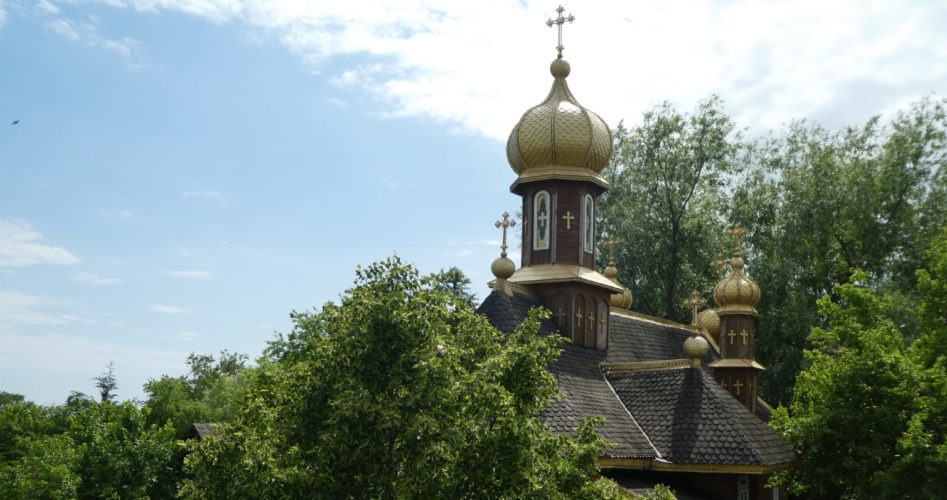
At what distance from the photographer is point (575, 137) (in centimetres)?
2272

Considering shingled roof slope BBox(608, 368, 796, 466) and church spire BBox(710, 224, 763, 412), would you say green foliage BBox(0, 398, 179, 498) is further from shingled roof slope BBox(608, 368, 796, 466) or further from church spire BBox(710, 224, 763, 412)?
church spire BBox(710, 224, 763, 412)

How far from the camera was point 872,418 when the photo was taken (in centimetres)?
1855

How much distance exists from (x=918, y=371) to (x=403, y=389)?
1371cm

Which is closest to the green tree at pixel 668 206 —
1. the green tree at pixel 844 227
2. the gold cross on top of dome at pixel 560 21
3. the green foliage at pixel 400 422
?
the green tree at pixel 844 227

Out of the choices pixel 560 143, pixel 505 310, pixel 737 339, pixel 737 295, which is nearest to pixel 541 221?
pixel 560 143

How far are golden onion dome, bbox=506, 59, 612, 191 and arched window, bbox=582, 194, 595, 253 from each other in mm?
598

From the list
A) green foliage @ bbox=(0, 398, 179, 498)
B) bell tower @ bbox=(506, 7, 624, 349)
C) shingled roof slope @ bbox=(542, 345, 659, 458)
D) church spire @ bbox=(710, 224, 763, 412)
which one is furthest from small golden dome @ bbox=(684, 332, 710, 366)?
green foliage @ bbox=(0, 398, 179, 498)

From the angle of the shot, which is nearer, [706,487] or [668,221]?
[706,487]

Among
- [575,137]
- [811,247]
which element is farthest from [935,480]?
[811,247]

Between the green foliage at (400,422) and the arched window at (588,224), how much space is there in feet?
40.2

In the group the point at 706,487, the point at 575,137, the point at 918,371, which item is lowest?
the point at 706,487

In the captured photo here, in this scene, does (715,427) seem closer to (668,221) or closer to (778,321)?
(778,321)

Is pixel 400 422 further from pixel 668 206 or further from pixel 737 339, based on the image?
pixel 668 206

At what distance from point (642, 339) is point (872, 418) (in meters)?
7.45
